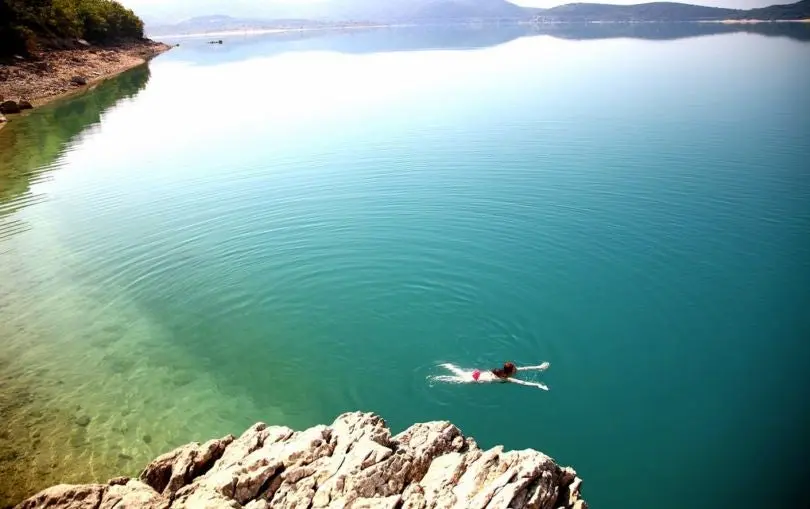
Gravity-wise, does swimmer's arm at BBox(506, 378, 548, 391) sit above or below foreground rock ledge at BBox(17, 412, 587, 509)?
below

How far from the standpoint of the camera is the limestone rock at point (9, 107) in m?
63.4

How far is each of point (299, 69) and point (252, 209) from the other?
8830 centimetres

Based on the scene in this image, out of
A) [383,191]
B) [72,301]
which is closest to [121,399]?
[72,301]

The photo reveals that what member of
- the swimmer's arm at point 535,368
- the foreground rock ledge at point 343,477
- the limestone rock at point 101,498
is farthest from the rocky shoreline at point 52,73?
the swimmer's arm at point 535,368

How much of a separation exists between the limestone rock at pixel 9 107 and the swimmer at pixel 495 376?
7044cm

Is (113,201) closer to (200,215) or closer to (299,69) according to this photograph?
(200,215)

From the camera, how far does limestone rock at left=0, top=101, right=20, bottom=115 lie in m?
63.4

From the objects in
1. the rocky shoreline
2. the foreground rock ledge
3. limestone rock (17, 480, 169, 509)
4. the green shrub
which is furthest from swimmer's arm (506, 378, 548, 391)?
the green shrub

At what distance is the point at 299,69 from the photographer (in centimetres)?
11212

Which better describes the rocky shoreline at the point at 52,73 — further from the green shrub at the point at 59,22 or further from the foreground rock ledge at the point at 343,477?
the foreground rock ledge at the point at 343,477

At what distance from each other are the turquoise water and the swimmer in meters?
0.35

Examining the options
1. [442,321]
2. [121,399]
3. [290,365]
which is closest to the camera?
[121,399]

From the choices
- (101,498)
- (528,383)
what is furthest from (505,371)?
(101,498)

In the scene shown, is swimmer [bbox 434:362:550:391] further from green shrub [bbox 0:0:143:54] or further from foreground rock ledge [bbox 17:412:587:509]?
green shrub [bbox 0:0:143:54]
